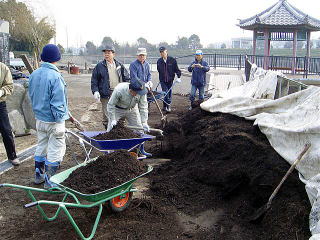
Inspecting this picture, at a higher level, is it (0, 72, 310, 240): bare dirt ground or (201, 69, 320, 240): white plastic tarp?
(201, 69, 320, 240): white plastic tarp

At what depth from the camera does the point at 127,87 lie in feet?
17.5

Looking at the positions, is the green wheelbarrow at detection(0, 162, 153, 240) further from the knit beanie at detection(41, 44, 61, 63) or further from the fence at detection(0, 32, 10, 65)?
the fence at detection(0, 32, 10, 65)

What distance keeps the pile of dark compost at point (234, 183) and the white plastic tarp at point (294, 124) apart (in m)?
0.14

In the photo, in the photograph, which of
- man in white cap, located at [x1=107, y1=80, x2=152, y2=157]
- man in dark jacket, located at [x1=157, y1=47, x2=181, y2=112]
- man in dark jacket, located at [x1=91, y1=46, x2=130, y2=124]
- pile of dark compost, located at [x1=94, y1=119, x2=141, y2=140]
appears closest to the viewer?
pile of dark compost, located at [x1=94, y1=119, x2=141, y2=140]

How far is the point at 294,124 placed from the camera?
3.98 m

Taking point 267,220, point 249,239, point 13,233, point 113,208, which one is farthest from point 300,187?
point 13,233

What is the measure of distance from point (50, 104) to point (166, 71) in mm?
6083

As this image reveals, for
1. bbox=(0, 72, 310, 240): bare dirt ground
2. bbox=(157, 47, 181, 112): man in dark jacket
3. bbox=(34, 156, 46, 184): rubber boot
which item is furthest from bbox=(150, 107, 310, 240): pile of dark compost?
bbox=(157, 47, 181, 112): man in dark jacket

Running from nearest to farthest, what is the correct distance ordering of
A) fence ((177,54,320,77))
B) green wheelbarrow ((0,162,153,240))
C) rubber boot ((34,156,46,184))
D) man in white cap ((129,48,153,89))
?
green wheelbarrow ((0,162,153,240))
rubber boot ((34,156,46,184))
man in white cap ((129,48,153,89))
fence ((177,54,320,77))

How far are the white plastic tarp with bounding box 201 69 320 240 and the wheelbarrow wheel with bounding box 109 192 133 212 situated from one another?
177 centimetres

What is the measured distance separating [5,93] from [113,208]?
8.83 feet

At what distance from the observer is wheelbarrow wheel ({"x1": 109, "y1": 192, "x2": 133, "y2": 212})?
3834mm

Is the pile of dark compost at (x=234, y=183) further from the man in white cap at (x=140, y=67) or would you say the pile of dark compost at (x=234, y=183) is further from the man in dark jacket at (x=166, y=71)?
the man in dark jacket at (x=166, y=71)

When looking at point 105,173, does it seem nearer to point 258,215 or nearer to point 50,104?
point 50,104
